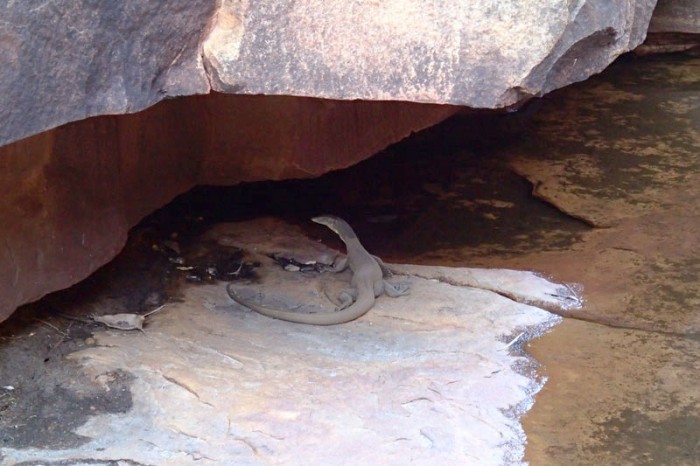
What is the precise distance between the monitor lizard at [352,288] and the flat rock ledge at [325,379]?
0.05m

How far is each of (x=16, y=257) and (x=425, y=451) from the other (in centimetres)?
172

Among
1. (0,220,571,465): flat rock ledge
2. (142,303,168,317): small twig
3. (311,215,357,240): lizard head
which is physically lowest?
(0,220,571,465): flat rock ledge

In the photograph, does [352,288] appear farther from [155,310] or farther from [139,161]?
[139,161]

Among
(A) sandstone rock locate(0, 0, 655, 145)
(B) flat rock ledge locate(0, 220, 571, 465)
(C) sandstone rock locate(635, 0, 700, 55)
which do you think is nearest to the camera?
(A) sandstone rock locate(0, 0, 655, 145)

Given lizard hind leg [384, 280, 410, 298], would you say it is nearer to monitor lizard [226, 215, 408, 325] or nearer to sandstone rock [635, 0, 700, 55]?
monitor lizard [226, 215, 408, 325]

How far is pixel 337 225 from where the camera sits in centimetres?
529

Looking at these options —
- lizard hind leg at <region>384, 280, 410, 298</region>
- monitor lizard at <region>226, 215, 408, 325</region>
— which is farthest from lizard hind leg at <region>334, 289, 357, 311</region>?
lizard hind leg at <region>384, 280, 410, 298</region>

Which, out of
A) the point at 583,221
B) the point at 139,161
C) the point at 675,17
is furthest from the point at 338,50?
the point at 675,17

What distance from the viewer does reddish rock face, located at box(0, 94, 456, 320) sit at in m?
3.75

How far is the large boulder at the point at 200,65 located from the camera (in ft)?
9.52

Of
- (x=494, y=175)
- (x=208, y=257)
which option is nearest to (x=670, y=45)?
(x=494, y=175)

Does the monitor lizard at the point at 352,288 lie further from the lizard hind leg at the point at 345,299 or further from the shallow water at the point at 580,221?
the shallow water at the point at 580,221

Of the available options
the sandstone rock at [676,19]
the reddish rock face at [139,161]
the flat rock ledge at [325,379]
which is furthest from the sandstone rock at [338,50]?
the sandstone rock at [676,19]

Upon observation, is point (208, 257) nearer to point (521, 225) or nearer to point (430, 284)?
point (430, 284)
